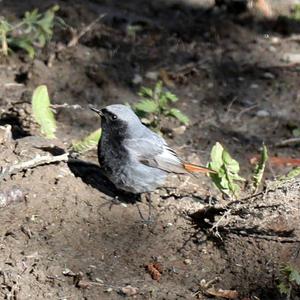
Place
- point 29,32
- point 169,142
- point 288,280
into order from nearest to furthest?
1. point 288,280
2. point 169,142
3. point 29,32

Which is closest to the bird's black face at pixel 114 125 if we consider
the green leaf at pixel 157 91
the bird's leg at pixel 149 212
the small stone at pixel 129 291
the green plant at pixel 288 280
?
the bird's leg at pixel 149 212

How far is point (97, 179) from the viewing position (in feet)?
17.6

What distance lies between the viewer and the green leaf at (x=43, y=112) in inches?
221

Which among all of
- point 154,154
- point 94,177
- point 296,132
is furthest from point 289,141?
point 94,177

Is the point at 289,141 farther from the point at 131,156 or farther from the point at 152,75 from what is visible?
the point at 131,156

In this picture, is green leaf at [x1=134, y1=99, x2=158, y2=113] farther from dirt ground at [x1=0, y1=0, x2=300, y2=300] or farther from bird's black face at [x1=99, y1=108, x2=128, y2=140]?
bird's black face at [x1=99, y1=108, x2=128, y2=140]

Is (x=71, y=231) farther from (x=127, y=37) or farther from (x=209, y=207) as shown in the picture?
(x=127, y=37)

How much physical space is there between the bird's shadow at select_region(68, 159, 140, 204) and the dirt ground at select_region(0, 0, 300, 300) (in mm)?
14

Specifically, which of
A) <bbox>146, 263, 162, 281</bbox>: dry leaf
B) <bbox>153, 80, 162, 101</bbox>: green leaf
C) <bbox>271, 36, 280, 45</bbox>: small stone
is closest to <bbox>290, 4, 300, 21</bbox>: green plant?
<bbox>271, 36, 280, 45</bbox>: small stone

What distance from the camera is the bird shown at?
5.15 m

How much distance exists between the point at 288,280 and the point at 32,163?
180 centimetres

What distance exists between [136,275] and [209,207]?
750 mm

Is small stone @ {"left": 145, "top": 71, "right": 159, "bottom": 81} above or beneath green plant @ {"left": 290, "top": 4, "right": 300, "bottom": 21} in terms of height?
beneath

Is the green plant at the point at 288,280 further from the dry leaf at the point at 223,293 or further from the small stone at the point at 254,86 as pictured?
the small stone at the point at 254,86
